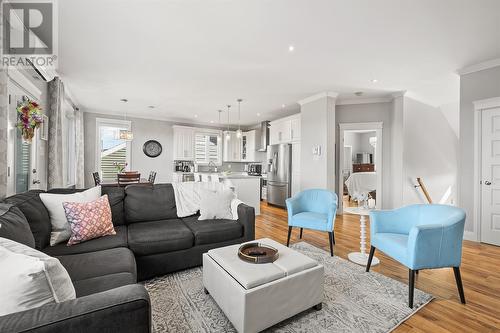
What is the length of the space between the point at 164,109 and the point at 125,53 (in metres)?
3.24

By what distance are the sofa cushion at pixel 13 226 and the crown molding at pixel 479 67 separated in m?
5.65

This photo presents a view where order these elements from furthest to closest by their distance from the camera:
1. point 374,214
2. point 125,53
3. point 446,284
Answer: point 125,53, point 374,214, point 446,284

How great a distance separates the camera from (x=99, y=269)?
156 centimetres

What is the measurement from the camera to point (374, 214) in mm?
2426

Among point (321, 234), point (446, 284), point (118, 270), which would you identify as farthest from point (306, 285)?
point (321, 234)

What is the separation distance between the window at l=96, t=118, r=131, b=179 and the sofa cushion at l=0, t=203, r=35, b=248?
558 centimetres

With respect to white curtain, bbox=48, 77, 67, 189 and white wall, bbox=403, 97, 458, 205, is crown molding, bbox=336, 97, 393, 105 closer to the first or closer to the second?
white wall, bbox=403, 97, 458, 205

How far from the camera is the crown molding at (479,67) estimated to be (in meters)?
3.32

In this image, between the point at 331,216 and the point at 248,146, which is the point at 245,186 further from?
the point at 248,146

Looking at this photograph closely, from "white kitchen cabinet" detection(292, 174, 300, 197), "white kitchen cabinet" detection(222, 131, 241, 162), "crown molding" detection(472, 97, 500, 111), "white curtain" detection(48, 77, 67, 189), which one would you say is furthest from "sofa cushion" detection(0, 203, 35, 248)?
"white kitchen cabinet" detection(222, 131, 241, 162)

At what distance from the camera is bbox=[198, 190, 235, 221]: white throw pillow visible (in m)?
2.82

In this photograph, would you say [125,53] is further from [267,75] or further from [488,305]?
[488,305]

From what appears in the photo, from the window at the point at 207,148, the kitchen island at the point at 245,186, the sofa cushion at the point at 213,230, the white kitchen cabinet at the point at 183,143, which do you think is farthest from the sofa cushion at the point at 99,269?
the window at the point at 207,148

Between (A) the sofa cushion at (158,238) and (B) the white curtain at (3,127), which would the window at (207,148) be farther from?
(B) the white curtain at (3,127)
